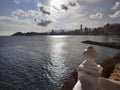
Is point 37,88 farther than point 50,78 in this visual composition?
No

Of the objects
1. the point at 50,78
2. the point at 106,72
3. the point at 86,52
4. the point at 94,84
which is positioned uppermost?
the point at 86,52

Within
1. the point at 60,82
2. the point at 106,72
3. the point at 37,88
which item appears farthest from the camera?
the point at 60,82

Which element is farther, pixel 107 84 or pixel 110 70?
pixel 110 70

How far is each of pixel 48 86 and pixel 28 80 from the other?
4.24 m

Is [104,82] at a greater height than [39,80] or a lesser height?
greater

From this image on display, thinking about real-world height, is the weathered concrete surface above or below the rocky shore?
above

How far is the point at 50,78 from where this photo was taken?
22.3 m

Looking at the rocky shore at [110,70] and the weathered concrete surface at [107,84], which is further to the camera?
the rocky shore at [110,70]

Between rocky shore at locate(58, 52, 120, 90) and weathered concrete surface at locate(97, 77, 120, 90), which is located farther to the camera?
rocky shore at locate(58, 52, 120, 90)

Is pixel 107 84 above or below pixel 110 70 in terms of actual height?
above

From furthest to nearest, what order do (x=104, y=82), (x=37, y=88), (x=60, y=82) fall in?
(x=60, y=82) → (x=37, y=88) → (x=104, y=82)

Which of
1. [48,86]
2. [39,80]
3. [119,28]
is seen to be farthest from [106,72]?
[119,28]

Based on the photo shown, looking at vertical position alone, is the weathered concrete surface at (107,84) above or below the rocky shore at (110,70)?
above

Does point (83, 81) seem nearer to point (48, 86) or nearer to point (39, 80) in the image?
point (48, 86)
